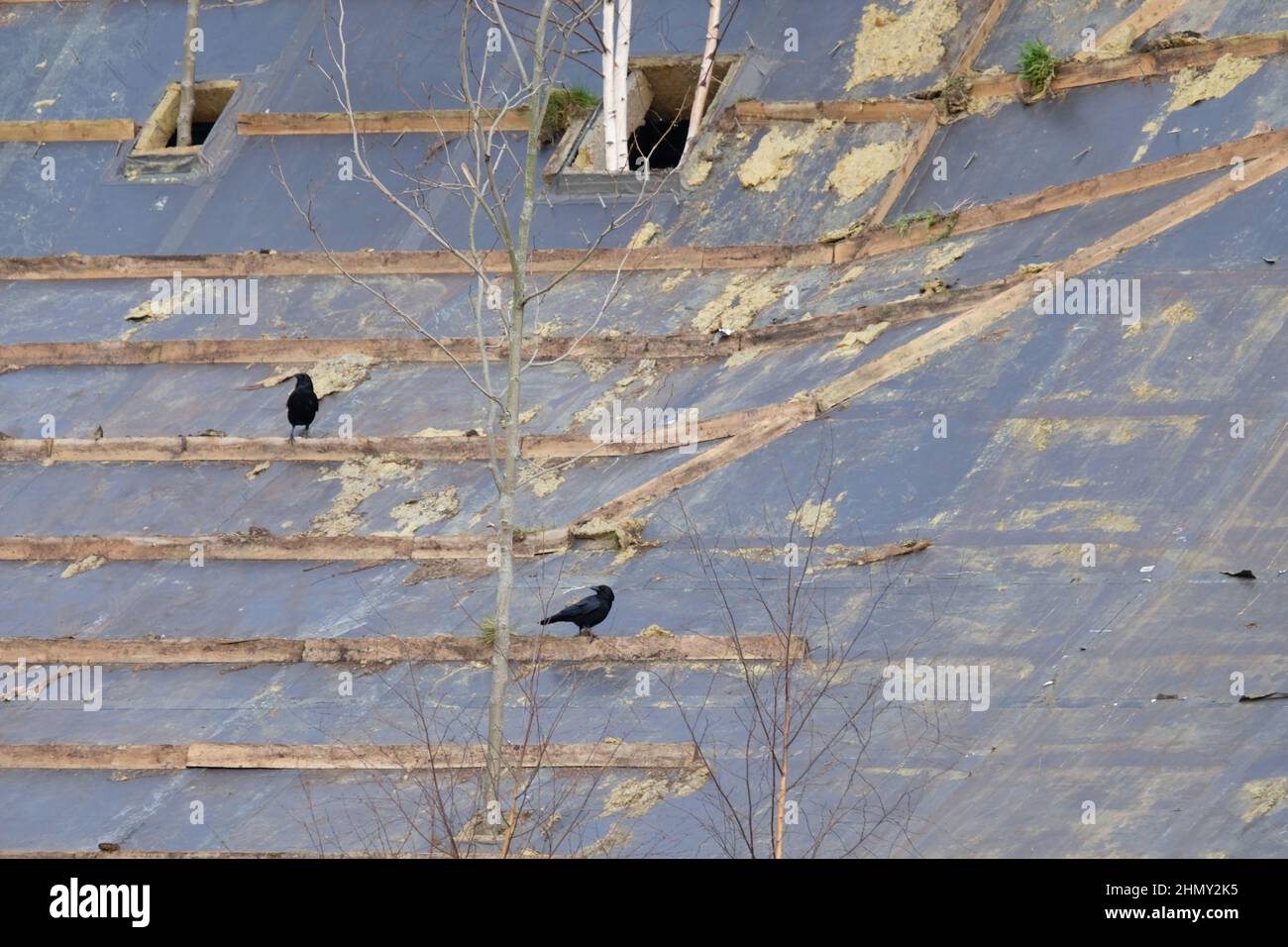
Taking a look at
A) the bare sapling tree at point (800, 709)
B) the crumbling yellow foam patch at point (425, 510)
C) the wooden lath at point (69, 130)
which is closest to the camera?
the bare sapling tree at point (800, 709)

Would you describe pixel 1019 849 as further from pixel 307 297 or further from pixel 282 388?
pixel 307 297

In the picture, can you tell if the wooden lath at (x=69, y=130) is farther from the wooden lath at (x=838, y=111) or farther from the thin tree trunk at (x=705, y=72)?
the wooden lath at (x=838, y=111)

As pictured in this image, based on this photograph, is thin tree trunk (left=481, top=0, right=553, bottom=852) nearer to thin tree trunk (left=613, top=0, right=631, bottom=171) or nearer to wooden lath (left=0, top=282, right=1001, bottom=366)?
wooden lath (left=0, top=282, right=1001, bottom=366)

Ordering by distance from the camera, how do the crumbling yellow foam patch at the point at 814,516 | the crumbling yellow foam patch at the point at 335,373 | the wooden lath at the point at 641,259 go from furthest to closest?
1. the crumbling yellow foam patch at the point at 335,373
2. the wooden lath at the point at 641,259
3. the crumbling yellow foam patch at the point at 814,516

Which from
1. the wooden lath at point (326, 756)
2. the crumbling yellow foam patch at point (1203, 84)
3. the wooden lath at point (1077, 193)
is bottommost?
the wooden lath at point (326, 756)

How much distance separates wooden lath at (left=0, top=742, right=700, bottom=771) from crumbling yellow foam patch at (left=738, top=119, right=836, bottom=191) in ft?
29.9

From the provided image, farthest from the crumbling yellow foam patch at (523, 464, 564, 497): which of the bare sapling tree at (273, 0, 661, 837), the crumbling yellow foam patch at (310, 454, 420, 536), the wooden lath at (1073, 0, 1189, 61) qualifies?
the wooden lath at (1073, 0, 1189, 61)

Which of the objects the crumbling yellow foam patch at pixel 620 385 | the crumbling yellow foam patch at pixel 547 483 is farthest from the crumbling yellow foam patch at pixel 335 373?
the crumbling yellow foam patch at pixel 547 483

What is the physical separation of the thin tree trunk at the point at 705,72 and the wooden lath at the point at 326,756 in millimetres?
9606

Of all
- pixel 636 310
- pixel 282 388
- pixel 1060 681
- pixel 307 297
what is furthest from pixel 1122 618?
pixel 307 297

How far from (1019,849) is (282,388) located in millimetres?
10539

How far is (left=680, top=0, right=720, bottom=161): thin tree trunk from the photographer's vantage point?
21.9m

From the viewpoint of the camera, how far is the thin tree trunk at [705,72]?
21875mm

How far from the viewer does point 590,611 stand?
47.5 feet
